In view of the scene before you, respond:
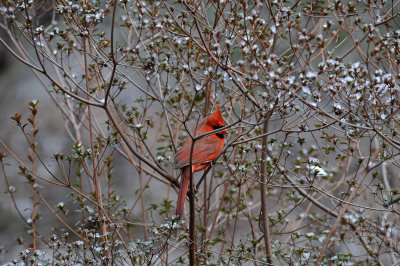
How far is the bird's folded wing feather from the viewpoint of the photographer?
3986mm

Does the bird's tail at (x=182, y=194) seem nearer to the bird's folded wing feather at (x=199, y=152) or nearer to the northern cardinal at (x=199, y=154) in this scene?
the northern cardinal at (x=199, y=154)

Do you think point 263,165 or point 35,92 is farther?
point 35,92

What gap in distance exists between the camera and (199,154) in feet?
13.6

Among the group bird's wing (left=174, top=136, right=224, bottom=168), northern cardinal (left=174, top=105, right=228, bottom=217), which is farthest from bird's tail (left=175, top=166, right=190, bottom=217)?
bird's wing (left=174, top=136, right=224, bottom=168)

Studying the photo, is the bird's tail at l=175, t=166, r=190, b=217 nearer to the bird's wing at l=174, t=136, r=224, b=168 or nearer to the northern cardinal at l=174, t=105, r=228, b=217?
the northern cardinal at l=174, t=105, r=228, b=217

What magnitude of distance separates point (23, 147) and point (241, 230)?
10.2ft

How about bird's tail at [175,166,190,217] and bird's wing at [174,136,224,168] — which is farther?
bird's wing at [174,136,224,168]

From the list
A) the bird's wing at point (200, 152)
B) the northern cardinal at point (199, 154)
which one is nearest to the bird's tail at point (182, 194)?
the northern cardinal at point (199, 154)

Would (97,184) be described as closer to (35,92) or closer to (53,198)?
(53,198)

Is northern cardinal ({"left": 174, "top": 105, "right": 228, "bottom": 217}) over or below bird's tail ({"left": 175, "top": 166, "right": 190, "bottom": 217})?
over

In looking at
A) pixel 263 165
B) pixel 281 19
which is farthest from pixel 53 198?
pixel 281 19

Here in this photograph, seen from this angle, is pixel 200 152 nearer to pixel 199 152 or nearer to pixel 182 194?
pixel 199 152

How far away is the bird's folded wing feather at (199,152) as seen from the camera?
3986mm

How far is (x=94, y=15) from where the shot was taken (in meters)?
3.48
